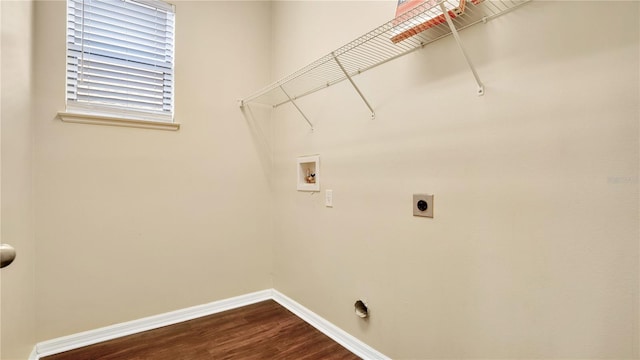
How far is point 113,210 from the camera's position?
2.05m

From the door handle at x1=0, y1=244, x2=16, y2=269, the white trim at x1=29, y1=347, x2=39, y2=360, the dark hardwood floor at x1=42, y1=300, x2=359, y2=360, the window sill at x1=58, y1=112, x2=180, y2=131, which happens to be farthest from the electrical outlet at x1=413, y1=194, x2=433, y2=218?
the white trim at x1=29, y1=347, x2=39, y2=360

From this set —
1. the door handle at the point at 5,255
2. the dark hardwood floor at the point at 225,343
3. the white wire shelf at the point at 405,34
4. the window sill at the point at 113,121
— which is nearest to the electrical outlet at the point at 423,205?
the white wire shelf at the point at 405,34

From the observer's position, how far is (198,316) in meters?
2.34

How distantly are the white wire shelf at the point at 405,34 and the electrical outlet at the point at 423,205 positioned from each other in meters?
0.54

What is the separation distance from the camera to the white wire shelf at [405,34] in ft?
3.92

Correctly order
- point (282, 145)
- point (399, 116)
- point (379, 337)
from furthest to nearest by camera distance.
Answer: point (282, 145) < point (379, 337) < point (399, 116)

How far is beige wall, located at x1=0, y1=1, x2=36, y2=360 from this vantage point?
1153 mm

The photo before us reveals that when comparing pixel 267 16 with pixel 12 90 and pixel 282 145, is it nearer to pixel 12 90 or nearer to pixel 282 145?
pixel 282 145

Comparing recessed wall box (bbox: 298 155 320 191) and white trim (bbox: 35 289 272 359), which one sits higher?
recessed wall box (bbox: 298 155 320 191)

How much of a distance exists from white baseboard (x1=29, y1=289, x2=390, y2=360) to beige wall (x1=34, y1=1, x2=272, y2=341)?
0.17 ft

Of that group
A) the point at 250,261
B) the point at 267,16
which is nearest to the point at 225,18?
the point at 267,16

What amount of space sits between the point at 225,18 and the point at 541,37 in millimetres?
2295

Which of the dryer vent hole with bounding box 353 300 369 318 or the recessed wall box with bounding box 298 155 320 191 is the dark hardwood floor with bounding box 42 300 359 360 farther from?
the recessed wall box with bounding box 298 155 320 191

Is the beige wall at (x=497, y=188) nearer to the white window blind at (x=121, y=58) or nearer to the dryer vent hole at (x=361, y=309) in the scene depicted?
the dryer vent hole at (x=361, y=309)
